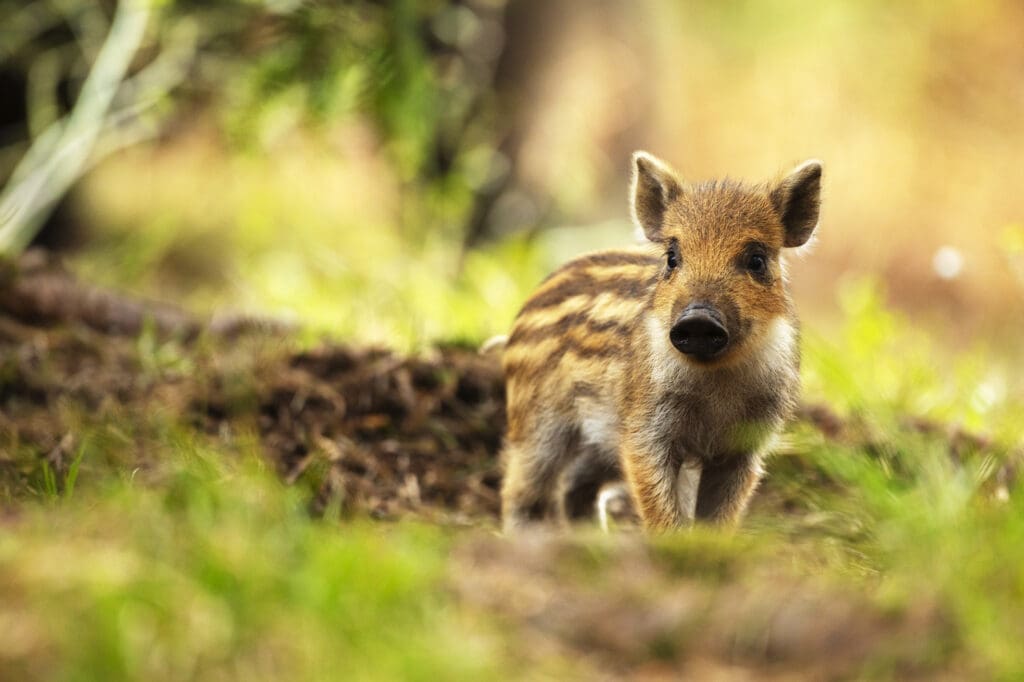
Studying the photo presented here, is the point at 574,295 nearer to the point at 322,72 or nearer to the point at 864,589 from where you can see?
the point at 864,589

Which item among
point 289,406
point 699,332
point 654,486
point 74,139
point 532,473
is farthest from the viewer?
point 74,139

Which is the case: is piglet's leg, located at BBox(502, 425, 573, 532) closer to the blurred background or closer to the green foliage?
the blurred background

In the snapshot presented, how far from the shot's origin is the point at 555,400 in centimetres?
459

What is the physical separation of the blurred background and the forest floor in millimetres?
802

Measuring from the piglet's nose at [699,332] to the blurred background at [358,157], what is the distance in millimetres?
1170

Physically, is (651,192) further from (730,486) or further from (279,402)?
(279,402)

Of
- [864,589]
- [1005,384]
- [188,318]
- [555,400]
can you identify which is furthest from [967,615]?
[188,318]

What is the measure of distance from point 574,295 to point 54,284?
2.71 metres

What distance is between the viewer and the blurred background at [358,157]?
729cm

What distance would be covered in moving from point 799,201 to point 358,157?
741 cm

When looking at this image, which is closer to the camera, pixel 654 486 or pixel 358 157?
pixel 654 486

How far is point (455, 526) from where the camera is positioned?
429cm

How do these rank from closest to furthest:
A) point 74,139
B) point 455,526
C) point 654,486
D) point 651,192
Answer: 1. point 654,486
2. point 455,526
3. point 651,192
4. point 74,139

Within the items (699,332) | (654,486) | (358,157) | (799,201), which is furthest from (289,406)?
(358,157)
